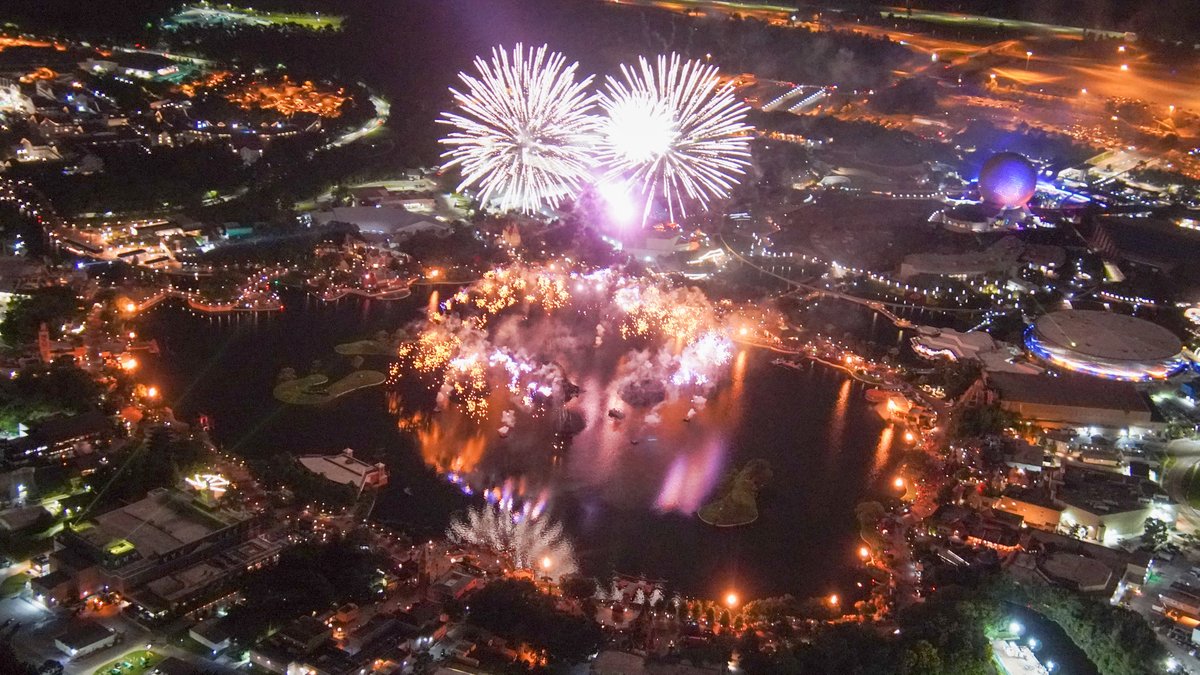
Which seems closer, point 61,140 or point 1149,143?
point 61,140

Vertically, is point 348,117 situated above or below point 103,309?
above

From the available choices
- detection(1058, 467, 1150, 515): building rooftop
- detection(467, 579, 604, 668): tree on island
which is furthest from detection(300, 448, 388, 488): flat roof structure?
detection(1058, 467, 1150, 515): building rooftop

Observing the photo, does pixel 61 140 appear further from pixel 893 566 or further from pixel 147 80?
pixel 893 566

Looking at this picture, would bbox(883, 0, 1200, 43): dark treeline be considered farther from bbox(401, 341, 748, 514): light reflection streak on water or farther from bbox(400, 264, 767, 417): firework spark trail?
bbox(401, 341, 748, 514): light reflection streak on water

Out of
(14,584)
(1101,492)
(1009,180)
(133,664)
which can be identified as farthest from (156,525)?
(1009,180)

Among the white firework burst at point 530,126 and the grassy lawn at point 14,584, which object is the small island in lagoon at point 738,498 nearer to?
the white firework burst at point 530,126

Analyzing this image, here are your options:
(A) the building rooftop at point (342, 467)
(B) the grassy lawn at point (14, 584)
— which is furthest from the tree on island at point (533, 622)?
(B) the grassy lawn at point (14, 584)

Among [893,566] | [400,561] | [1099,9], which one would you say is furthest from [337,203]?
[1099,9]
